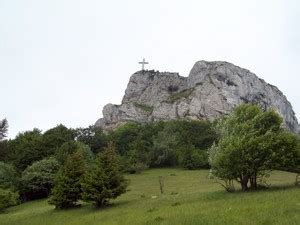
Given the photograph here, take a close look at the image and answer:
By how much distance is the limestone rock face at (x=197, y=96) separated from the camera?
166 m

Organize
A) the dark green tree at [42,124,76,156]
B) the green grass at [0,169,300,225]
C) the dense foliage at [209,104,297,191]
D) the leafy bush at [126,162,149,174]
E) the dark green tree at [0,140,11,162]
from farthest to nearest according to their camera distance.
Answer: the dark green tree at [0,140,11,162] → the dark green tree at [42,124,76,156] → the leafy bush at [126,162,149,174] → the dense foliage at [209,104,297,191] → the green grass at [0,169,300,225]

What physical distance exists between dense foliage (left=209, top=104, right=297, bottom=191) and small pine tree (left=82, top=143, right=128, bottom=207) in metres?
8.84

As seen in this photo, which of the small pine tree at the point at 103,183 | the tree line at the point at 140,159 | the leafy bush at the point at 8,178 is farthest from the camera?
the leafy bush at the point at 8,178

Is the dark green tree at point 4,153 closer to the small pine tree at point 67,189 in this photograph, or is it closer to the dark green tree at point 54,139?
the dark green tree at point 54,139

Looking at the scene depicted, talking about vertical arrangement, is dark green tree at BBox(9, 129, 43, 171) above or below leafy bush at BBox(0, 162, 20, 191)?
above

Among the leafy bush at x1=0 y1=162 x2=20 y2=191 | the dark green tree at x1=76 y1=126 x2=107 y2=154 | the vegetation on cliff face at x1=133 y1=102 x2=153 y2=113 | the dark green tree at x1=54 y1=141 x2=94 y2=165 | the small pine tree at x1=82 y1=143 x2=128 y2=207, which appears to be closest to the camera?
the small pine tree at x1=82 y1=143 x2=128 y2=207

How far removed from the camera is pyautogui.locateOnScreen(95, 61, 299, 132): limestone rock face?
546 feet

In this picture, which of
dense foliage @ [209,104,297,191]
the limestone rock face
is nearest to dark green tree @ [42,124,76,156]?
dense foliage @ [209,104,297,191]

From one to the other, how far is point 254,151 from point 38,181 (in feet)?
121

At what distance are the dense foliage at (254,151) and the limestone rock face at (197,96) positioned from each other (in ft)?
386

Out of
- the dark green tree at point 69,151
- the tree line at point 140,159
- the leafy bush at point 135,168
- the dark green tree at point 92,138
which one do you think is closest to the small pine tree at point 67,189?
the tree line at point 140,159

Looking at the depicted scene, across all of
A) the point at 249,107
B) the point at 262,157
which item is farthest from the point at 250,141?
the point at 249,107

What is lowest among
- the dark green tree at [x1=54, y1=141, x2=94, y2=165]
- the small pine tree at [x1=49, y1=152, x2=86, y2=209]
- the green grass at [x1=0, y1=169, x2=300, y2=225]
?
the green grass at [x1=0, y1=169, x2=300, y2=225]

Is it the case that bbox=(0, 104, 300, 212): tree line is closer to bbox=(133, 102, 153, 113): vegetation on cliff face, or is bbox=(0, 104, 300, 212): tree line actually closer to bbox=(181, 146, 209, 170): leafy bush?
bbox=(181, 146, 209, 170): leafy bush
